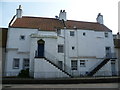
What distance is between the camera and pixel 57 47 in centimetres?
2909

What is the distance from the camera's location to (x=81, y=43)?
31.7m

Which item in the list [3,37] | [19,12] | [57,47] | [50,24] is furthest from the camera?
[19,12]

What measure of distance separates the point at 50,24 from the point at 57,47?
5.43m

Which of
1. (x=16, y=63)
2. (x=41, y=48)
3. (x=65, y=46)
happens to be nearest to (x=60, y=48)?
(x=65, y=46)

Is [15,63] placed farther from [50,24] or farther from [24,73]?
[50,24]

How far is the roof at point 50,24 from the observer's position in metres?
30.5

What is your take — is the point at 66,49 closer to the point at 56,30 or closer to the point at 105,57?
the point at 56,30

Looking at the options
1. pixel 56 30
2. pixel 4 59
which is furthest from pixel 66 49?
pixel 4 59

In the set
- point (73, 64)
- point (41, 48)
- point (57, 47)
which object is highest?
point (57, 47)

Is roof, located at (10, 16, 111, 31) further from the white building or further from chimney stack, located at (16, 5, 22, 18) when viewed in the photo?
chimney stack, located at (16, 5, 22, 18)

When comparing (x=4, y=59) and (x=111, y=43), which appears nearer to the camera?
(x=4, y=59)

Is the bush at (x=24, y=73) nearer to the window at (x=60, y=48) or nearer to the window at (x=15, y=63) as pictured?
the window at (x=15, y=63)

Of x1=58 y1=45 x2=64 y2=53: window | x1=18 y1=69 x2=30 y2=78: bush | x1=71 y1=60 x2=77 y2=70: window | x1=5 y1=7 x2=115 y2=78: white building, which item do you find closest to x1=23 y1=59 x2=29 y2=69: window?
x1=5 y1=7 x2=115 y2=78: white building

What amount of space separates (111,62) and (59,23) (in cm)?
1229
